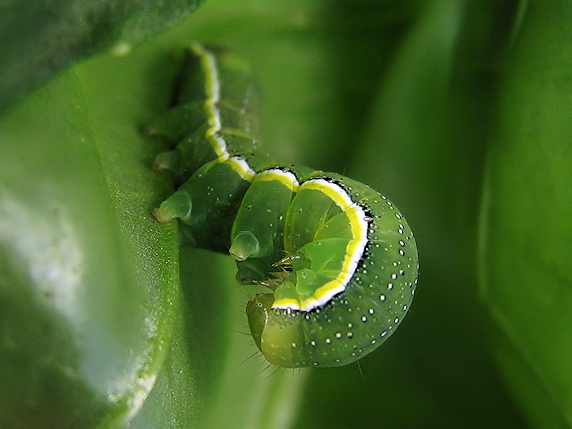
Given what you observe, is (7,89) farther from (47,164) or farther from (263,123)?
(263,123)

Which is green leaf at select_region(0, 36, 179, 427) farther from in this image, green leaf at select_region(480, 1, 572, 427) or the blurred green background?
green leaf at select_region(480, 1, 572, 427)

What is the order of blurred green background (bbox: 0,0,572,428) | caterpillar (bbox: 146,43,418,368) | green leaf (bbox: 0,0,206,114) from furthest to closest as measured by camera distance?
caterpillar (bbox: 146,43,418,368) → blurred green background (bbox: 0,0,572,428) → green leaf (bbox: 0,0,206,114)

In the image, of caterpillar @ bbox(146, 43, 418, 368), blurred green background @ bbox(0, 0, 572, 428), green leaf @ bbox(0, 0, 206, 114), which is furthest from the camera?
caterpillar @ bbox(146, 43, 418, 368)

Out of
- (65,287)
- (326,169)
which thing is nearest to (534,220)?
(326,169)

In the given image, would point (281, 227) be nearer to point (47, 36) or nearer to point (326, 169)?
point (326, 169)

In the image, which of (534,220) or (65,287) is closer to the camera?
(65,287)

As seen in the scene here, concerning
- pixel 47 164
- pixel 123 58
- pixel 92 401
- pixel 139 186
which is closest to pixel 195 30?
pixel 123 58

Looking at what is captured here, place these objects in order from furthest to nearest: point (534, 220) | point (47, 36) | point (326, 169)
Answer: point (326, 169), point (534, 220), point (47, 36)

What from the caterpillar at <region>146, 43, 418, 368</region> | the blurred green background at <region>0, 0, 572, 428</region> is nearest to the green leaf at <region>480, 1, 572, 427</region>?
the blurred green background at <region>0, 0, 572, 428</region>
